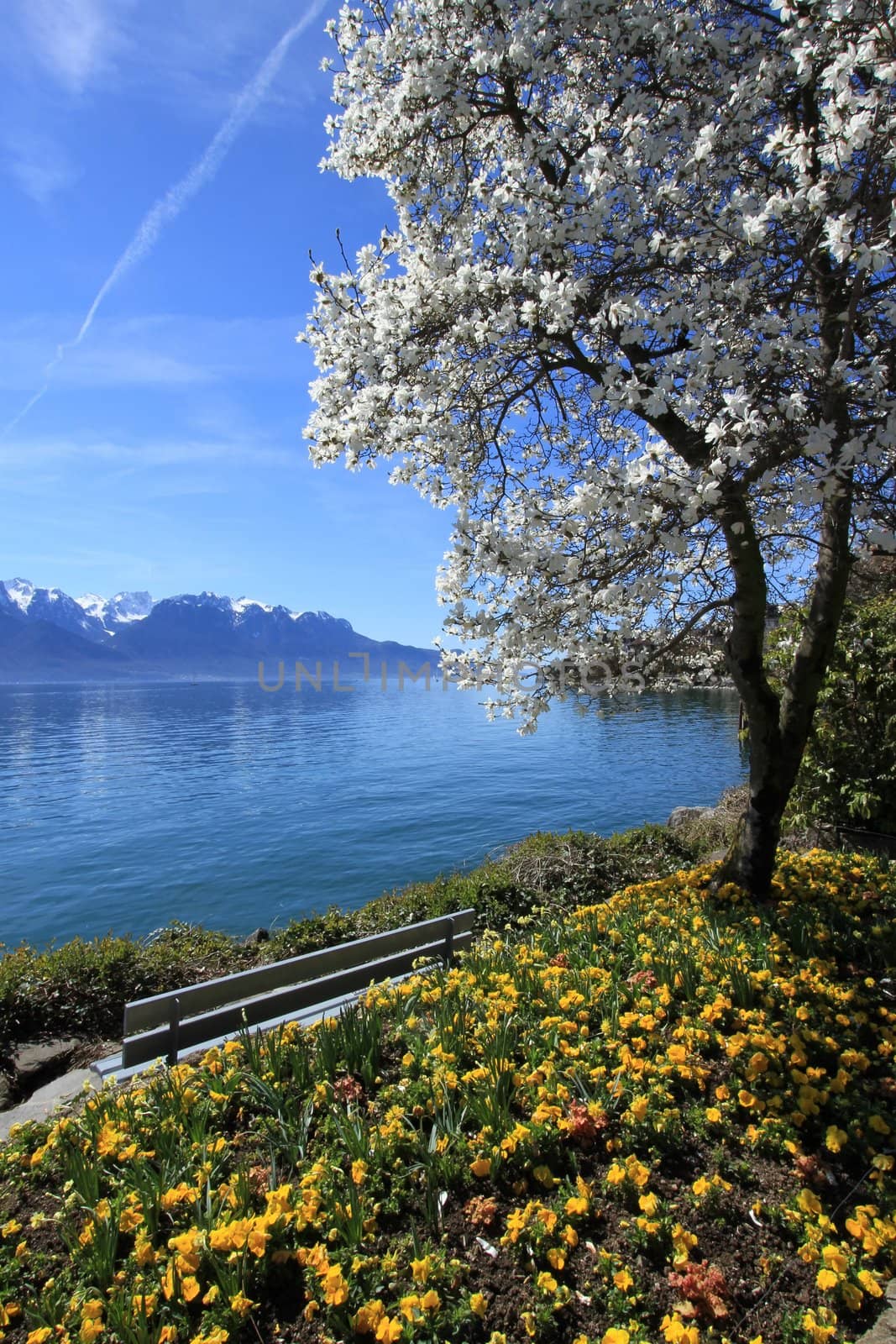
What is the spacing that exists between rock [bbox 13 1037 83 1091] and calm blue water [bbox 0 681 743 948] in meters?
5.99

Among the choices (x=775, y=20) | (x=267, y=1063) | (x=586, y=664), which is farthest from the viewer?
(x=586, y=664)

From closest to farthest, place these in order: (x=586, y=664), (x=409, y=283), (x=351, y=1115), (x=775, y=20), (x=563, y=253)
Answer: (x=351, y=1115) → (x=563, y=253) → (x=775, y=20) → (x=409, y=283) → (x=586, y=664)

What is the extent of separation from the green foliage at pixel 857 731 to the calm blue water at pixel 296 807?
11.6 feet

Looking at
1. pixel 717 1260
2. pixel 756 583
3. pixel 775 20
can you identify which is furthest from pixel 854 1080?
pixel 775 20

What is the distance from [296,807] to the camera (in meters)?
28.3

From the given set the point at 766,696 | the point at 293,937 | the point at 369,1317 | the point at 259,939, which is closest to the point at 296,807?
the point at 259,939

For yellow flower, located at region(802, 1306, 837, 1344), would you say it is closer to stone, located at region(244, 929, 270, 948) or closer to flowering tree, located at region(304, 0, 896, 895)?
flowering tree, located at region(304, 0, 896, 895)

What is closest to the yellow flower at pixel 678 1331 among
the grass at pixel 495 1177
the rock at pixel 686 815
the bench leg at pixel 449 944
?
the grass at pixel 495 1177

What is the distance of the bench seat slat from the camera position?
4.88 meters

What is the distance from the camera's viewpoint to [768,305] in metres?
4.69

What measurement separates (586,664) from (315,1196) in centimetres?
456

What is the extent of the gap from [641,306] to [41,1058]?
8228mm

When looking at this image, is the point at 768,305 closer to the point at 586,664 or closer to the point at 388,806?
the point at 586,664

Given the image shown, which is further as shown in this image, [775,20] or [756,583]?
[756,583]
